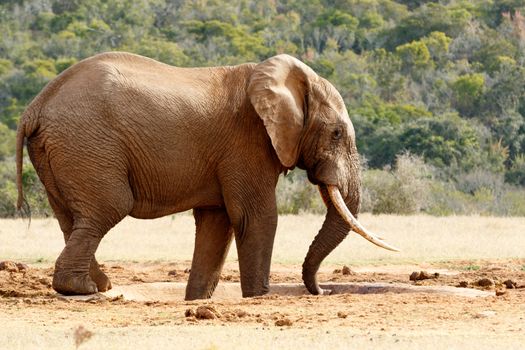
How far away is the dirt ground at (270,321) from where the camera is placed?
9.38m

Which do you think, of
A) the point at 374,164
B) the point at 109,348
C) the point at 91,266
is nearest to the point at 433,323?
the point at 109,348

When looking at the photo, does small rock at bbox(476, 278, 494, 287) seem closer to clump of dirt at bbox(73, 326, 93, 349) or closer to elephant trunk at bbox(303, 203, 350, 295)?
elephant trunk at bbox(303, 203, 350, 295)

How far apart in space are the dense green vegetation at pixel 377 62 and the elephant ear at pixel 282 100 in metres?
15.6

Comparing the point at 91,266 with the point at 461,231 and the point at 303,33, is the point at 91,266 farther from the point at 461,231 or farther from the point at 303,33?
the point at 303,33

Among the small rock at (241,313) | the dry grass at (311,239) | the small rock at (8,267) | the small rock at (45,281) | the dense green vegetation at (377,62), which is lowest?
the small rock at (241,313)

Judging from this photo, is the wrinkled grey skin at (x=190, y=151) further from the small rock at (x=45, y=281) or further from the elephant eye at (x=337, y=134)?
the small rock at (x=45, y=281)

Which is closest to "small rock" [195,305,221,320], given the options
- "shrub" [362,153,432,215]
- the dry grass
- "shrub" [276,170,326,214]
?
the dry grass

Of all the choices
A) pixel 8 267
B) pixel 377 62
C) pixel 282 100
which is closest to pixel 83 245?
pixel 282 100

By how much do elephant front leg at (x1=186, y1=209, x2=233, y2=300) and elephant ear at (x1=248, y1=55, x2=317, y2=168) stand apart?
105cm

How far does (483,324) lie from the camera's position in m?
10.1

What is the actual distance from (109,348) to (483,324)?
275cm

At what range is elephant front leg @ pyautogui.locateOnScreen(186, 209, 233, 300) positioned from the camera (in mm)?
13547

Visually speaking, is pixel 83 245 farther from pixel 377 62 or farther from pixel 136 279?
pixel 377 62

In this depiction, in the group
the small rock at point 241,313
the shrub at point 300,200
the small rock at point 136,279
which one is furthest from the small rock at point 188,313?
the shrub at point 300,200
